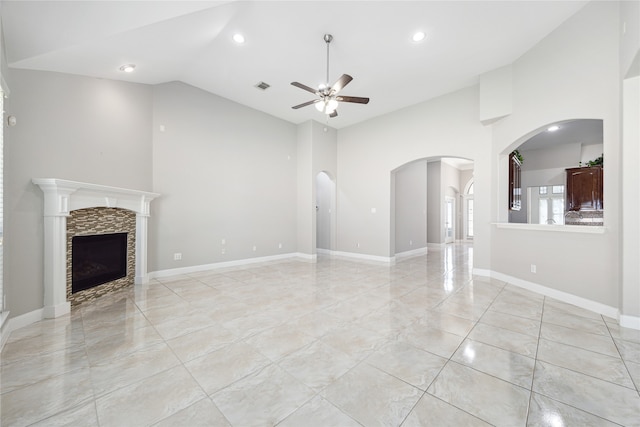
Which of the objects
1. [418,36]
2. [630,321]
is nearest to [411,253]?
[630,321]

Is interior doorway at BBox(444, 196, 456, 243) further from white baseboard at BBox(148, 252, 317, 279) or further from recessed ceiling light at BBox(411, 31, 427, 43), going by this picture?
recessed ceiling light at BBox(411, 31, 427, 43)

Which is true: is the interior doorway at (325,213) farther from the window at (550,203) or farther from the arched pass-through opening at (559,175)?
the window at (550,203)

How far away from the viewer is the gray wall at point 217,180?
4910 millimetres

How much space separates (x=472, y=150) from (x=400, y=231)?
119 inches

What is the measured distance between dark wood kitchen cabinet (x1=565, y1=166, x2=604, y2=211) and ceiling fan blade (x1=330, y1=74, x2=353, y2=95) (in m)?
6.60

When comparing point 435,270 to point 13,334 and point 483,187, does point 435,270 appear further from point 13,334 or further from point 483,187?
point 13,334

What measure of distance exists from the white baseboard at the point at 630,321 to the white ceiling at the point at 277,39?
3714mm

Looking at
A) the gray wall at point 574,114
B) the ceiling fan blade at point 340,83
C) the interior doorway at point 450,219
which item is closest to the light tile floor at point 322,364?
the gray wall at point 574,114

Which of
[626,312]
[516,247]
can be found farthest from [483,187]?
[626,312]

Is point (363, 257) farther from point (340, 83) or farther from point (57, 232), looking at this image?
point (57, 232)

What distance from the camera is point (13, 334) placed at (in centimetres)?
262

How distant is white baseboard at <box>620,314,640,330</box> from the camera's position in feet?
8.85

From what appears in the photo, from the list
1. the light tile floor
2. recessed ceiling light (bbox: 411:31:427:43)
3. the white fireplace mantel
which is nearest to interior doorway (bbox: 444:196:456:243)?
the light tile floor

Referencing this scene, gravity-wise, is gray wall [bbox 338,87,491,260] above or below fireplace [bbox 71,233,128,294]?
above
